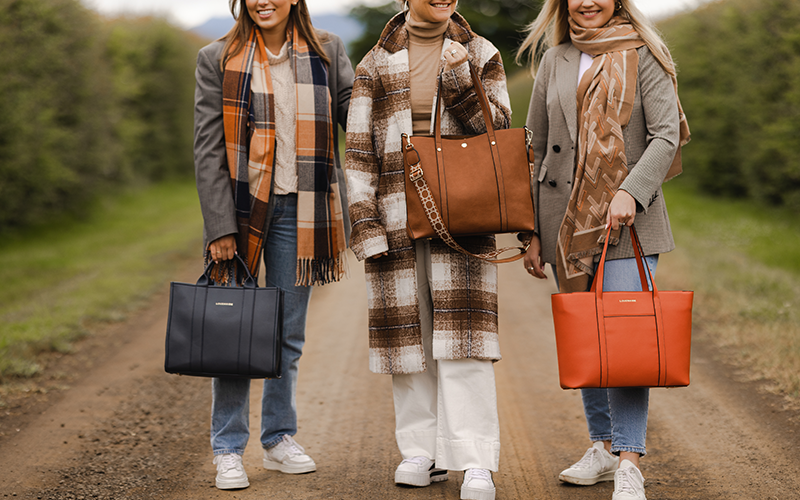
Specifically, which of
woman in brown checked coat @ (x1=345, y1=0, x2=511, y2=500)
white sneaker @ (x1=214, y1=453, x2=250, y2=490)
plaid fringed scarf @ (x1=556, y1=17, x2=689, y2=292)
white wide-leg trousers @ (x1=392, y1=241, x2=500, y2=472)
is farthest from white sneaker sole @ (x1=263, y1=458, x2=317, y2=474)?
plaid fringed scarf @ (x1=556, y1=17, x2=689, y2=292)

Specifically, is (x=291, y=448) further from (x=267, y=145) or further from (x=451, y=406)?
(x=267, y=145)

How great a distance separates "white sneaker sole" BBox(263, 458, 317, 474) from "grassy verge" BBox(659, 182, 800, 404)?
2583 millimetres

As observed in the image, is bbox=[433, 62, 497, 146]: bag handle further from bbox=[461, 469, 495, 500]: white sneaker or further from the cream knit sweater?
bbox=[461, 469, 495, 500]: white sneaker

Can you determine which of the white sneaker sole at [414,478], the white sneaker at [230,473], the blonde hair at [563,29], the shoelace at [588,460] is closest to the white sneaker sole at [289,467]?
the white sneaker at [230,473]

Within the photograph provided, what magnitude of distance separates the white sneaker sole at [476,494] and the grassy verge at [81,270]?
10.4ft

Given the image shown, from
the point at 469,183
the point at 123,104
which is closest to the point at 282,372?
the point at 469,183

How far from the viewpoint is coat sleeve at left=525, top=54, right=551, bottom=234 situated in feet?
10.6

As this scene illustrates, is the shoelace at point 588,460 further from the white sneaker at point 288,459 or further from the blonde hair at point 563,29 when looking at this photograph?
the blonde hair at point 563,29

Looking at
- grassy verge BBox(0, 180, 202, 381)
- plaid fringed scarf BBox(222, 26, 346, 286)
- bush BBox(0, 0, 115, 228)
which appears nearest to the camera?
plaid fringed scarf BBox(222, 26, 346, 286)

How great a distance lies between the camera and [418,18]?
2965 millimetres

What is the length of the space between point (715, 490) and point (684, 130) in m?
1.40

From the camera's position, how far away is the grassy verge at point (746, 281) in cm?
505

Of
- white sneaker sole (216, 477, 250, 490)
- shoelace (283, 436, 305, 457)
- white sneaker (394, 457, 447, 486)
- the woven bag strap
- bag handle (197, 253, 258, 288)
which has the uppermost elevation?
the woven bag strap

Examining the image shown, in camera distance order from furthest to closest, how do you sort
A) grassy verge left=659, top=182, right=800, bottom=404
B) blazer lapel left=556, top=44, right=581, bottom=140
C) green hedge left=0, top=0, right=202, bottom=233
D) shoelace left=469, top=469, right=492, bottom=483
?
green hedge left=0, top=0, right=202, bottom=233 < grassy verge left=659, top=182, right=800, bottom=404 < blazer lapel left=556, top=44, right=581, bottom=140 < shoelace left=469, top=469, right=492, bottom=483
